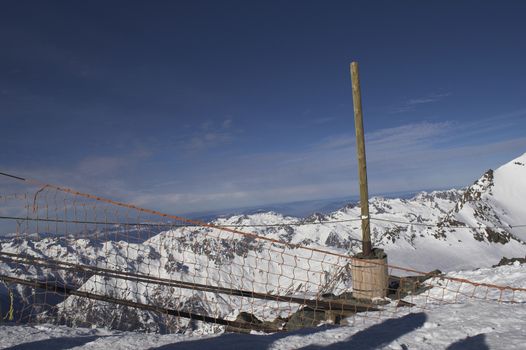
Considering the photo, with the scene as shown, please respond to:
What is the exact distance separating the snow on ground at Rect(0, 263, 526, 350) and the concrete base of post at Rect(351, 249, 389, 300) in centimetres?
208

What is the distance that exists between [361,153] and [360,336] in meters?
5.02

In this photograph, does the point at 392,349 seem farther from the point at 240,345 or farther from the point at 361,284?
the point at 361,284

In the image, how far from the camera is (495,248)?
16962cm

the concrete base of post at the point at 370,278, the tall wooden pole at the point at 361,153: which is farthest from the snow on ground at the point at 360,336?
the tall wooden pole at the point at 361,153

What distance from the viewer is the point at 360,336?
20.0 ft

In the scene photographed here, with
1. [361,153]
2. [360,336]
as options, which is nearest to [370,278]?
[361,153]

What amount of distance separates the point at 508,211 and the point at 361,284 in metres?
230

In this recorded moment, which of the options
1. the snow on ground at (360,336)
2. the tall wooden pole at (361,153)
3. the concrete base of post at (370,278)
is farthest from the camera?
the tall wooden pole at (361,153)

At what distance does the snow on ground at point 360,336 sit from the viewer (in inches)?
221

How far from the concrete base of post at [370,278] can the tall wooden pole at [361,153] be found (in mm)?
369

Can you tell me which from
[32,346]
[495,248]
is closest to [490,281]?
[32,346]

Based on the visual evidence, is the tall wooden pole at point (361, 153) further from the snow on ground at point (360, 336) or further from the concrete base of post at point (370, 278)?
the snow on ground at point (360, 336)

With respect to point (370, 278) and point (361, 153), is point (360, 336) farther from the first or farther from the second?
point (361, 153)

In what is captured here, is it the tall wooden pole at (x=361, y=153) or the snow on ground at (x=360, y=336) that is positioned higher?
the tall wooden pole at (x=361, y=153)
